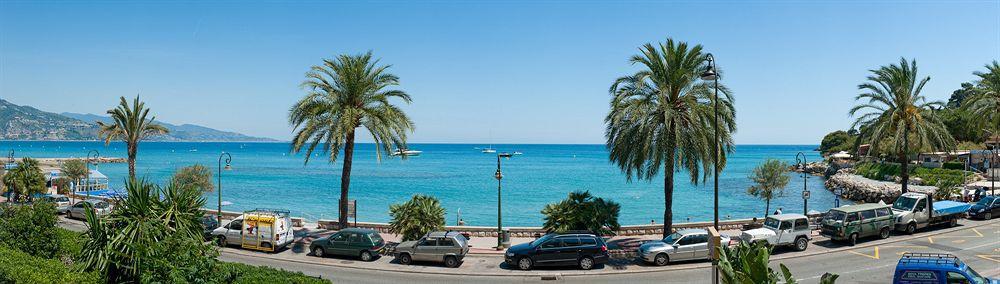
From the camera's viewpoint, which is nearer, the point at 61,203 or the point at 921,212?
the point at 921,212

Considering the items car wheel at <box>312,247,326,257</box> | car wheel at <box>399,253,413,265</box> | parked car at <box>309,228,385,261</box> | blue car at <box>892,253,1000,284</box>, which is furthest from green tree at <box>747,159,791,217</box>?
car wheel at <box>312,247,326,257</box>

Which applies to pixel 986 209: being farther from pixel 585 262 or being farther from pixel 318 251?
pixel 318 251

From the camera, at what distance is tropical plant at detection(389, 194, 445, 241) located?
24.3 meters

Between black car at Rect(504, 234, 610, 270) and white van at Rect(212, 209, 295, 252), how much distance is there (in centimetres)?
1059

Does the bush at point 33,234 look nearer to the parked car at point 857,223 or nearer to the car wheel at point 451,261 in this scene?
the car wheel at point 451,261

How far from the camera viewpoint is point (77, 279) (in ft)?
34.9

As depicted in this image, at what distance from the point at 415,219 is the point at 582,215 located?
7.22 m

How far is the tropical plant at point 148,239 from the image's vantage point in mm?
10914

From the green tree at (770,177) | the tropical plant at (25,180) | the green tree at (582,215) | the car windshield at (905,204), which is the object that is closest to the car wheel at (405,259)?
the green tree at (582,215)

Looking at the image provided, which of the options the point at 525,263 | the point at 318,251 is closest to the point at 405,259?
the point at 318,251

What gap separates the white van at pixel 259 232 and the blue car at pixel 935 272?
22.3 meters

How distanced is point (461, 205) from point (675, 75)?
1652 inches

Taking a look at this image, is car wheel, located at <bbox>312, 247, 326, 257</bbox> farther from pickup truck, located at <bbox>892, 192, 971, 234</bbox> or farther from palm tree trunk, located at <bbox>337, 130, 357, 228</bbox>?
pickup truck, located at <bbox>892, 192, 971, 234</bbox>

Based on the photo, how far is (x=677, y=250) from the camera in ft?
71.3
